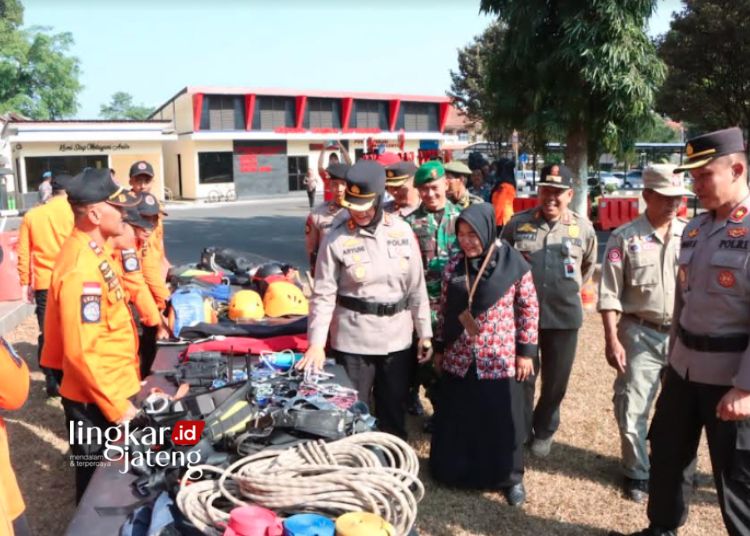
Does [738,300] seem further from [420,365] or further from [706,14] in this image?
[706,14]

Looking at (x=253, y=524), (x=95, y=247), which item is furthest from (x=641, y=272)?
(x=95, y=247)

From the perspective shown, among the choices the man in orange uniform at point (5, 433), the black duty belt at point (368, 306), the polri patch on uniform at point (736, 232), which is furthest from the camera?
the black duty belt at point (368, 306)

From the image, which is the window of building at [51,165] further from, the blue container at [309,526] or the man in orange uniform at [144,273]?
the blue container at [309,526]

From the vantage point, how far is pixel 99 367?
282cm

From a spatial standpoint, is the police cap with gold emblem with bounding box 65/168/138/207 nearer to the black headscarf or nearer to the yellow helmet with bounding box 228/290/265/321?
the black headscarf

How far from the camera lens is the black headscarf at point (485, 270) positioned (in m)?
3.48

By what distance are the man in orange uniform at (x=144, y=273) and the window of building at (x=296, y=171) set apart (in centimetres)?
3147

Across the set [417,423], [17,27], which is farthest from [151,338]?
[17,27]

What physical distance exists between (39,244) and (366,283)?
3.33m

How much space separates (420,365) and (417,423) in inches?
31.9

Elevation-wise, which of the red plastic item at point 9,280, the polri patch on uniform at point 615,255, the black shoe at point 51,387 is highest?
the polri patch on uniform at point 615,255

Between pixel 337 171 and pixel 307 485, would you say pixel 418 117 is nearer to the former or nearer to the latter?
pixel 337 171

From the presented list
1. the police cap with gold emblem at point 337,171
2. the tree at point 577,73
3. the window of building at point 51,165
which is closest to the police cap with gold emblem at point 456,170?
the police cap with gold emblem at point 337,171

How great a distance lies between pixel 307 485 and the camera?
228cm
